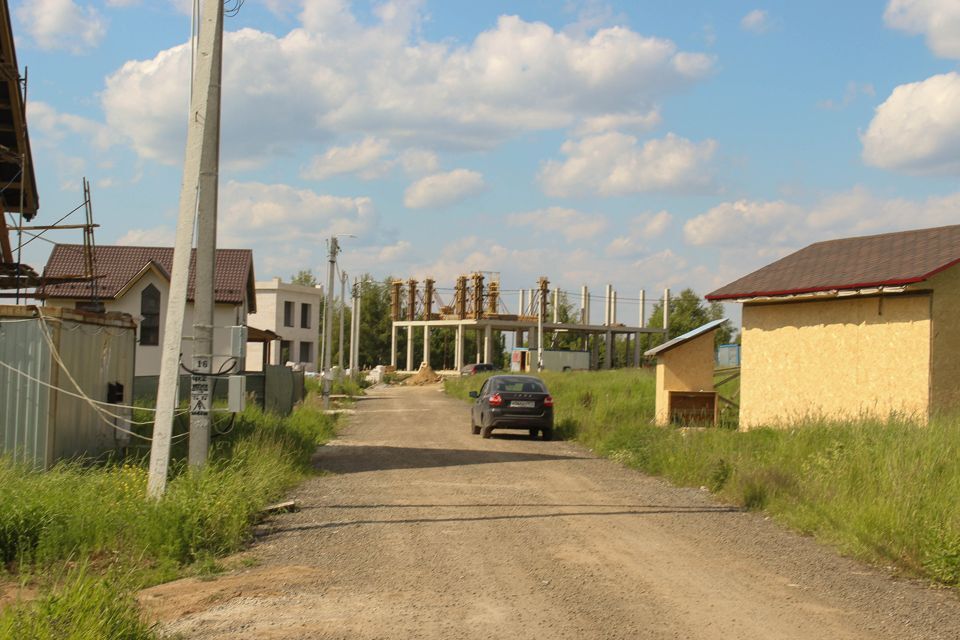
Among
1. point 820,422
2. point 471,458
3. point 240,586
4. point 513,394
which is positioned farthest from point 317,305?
point 240,586

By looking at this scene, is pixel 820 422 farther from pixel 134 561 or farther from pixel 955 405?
pixel 134 561

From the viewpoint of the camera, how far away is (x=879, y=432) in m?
13.2

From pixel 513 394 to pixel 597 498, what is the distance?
413 inches

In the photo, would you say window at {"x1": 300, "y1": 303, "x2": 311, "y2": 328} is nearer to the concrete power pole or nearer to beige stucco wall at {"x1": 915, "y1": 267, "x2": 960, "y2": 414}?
beige stucco wall at {"x1": 915, "y1": 267, "x2": 960, "y2": 414}

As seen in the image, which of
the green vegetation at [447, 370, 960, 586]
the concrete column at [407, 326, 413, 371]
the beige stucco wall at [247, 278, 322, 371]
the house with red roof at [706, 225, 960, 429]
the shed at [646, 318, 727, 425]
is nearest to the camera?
the green vegetation at [447, 370, 960, 586]

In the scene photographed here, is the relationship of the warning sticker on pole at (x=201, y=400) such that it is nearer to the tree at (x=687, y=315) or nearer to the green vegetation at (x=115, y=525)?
the green vegetation at (x=115, y=525)

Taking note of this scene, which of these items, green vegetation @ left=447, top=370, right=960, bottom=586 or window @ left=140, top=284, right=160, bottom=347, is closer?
green vegetation @ left=447, top=370, right=960, bottom=586

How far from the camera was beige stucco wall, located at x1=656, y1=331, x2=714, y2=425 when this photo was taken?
23.3 metres

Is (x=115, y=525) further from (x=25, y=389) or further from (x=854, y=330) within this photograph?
(x=854, y=330)

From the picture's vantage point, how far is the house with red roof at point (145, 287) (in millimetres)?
38031

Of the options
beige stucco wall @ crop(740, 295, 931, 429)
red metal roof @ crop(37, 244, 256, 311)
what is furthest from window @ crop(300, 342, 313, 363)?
beige stucco wall @ crop(740, 295, 931, 429)

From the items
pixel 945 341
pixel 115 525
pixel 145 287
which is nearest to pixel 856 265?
pixel 945 341

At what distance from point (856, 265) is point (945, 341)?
311 cm

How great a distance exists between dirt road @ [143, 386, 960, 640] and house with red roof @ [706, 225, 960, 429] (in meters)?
4.99
